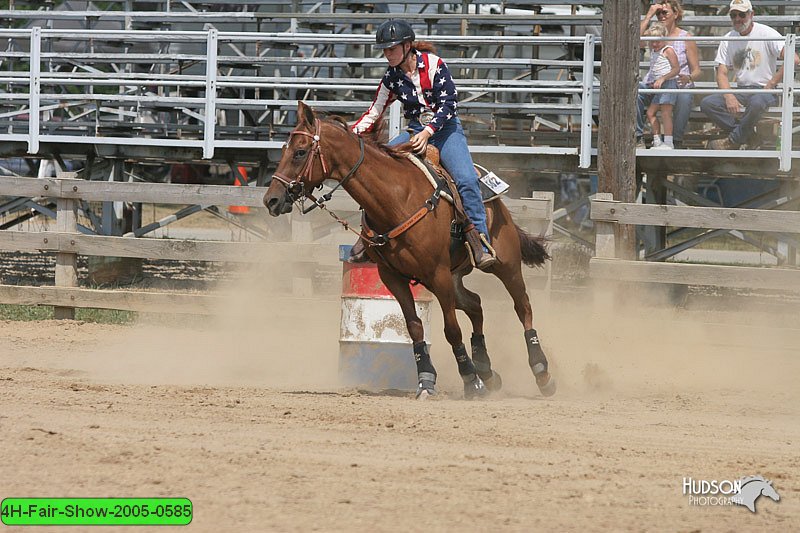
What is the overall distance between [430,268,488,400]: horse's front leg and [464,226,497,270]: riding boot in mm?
289

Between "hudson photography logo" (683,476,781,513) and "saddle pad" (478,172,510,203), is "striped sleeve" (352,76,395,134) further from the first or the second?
"hudson photography logo" (683,476,781,513)

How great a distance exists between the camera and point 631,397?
8.85 metres

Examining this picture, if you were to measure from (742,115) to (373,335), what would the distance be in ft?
21.3

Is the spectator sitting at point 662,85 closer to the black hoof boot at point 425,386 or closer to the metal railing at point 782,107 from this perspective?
Result: the metal railing at point 782,107

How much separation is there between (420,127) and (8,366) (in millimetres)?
4293

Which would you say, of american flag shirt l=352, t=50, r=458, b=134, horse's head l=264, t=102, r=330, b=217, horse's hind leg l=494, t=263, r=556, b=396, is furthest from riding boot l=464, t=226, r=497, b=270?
horse's head l=264, t=102, r=330, b=217

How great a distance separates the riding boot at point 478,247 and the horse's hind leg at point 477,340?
1.73 feet

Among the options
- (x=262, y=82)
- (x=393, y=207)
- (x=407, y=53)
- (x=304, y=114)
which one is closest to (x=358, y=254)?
(x=393, y=207)

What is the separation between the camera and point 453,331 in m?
8.55

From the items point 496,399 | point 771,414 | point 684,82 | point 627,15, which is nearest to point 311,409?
point 496,399

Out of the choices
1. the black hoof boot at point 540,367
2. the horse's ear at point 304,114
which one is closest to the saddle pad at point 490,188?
the black hoof boot at point 540,367

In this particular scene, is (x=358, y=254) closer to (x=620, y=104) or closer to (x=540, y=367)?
(x=540, y=367)

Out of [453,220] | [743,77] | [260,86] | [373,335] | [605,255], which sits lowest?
[373,335]

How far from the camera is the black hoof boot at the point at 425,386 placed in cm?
834
